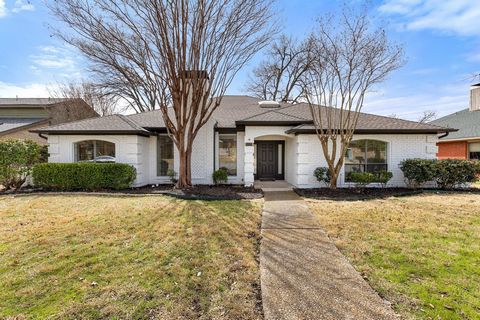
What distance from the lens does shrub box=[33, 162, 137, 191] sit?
11148 mm

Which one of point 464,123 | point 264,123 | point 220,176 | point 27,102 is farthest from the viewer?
point 27,102

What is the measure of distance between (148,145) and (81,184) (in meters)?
3.60

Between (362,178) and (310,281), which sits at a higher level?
(362,178)

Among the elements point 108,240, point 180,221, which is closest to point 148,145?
point 180,221

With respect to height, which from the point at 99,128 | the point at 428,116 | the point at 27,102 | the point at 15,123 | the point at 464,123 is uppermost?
the point at 428,116

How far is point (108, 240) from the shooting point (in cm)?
511

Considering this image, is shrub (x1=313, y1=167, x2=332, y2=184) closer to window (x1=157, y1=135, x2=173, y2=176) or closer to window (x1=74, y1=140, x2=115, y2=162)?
window (x1=157, y1=135, x2=173, y2=176)

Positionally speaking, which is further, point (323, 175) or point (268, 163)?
point (268, 163)

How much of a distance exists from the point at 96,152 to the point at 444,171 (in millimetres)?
16094

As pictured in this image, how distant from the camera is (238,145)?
13430mm

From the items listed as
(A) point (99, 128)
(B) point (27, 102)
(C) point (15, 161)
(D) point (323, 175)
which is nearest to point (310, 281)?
(D) point (323, 175)

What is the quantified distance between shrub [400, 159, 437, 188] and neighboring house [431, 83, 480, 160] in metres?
8.16

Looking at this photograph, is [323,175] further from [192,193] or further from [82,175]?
[82,175]

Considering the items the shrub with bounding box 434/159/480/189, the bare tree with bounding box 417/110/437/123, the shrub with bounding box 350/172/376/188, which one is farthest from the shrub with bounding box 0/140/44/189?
the bare tree with bounding box 417/110/437/123
